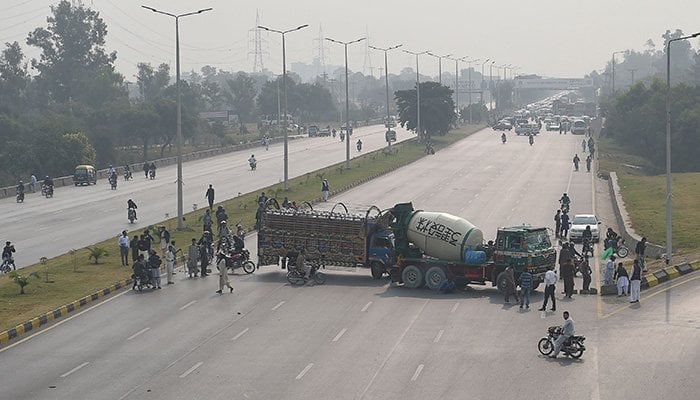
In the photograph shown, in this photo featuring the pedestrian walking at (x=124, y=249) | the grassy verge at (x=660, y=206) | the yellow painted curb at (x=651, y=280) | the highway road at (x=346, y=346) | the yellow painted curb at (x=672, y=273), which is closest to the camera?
the highway road at (x=346, y=346)

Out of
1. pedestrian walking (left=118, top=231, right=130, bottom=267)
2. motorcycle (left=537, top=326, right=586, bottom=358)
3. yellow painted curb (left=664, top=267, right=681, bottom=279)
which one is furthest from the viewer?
pedestrian walking (left=118, top=231, right=130, bottom=267)

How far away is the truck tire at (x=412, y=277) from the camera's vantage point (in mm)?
37812

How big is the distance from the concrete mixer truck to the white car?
14.5 metres

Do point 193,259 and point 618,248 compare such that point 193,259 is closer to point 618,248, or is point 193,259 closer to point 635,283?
point 635,283

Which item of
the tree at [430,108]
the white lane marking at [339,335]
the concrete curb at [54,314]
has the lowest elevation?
the white lane marking at [339,335]

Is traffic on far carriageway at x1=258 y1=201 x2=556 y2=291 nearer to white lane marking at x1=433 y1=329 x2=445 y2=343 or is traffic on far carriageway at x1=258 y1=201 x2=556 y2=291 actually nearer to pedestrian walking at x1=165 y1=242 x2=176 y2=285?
pedestrian walking at x1=165 y1=242 x2=176 y2=285

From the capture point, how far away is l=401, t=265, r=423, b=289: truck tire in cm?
3781

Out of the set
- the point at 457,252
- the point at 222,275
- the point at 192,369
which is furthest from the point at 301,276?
the point at 192,369

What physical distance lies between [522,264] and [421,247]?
145 inches

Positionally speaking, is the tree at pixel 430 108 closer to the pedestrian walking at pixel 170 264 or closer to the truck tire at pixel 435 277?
the pedestrian walking at pixel 170 264

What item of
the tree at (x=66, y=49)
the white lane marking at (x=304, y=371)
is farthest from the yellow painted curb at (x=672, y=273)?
the tree at (x=66, y=49)

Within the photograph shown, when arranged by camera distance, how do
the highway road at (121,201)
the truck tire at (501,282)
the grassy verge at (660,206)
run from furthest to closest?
the highway road at (121,201), the grassy verge at (660,206), the truck tire at (501,282)

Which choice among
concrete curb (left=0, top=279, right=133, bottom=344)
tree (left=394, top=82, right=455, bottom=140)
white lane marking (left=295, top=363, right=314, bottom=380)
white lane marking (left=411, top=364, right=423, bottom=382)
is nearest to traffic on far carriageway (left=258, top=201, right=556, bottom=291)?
concrete curb (left=0, top=279, right=133, bottom=344)

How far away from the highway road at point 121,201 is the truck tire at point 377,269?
1677 cm
